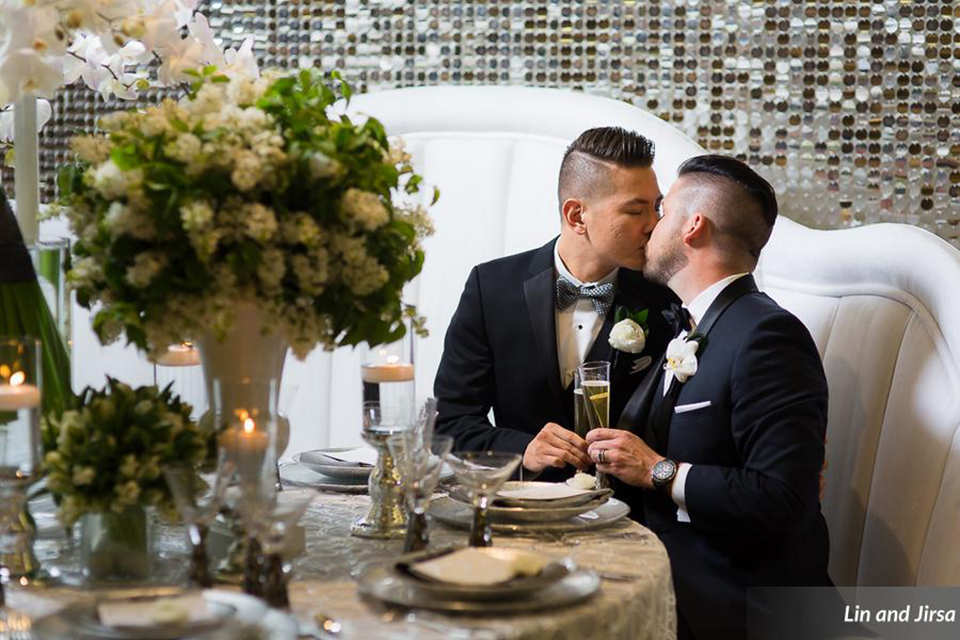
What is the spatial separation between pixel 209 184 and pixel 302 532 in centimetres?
51

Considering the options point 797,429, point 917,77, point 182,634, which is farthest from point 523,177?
point 182,634

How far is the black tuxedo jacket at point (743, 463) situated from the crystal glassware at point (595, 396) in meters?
0.16

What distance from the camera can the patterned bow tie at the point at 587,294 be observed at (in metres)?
2.96

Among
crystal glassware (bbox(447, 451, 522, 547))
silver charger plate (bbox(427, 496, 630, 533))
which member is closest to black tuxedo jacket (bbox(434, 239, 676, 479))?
silver charger plate (bbox(427, 496, 630, 533))

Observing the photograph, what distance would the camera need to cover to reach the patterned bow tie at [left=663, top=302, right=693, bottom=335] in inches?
107

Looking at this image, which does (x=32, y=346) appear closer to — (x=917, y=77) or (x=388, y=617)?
(x=388, y=617)

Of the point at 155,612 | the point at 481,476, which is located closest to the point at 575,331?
the point at 481,476

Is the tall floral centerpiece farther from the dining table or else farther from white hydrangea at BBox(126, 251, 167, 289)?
the dining table

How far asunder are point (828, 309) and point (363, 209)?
64.2 inches

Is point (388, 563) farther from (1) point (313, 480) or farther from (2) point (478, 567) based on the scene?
(1) point (313, 480)

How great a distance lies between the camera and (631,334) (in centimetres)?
277

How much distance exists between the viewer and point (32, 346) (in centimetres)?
166

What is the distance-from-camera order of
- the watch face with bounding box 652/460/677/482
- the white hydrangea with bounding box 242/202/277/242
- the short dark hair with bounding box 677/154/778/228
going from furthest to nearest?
the short dark hair with bounding box 677/154/778/228, the watch face with bounding box 652/460/677/482, the white hydrangea with bounding box 242/202/277/242

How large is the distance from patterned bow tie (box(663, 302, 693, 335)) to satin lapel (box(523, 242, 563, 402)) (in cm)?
31
